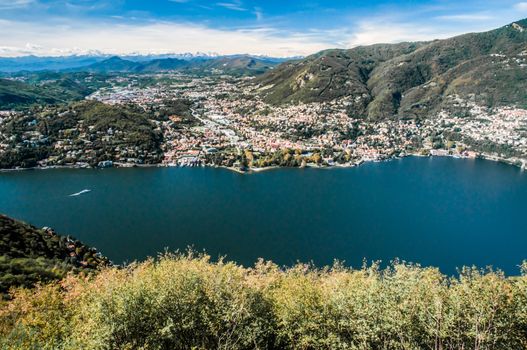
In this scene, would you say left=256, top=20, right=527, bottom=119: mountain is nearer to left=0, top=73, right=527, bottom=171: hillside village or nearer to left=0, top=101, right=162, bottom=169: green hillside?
left=0, top=73, right=527, bottom=171: hillside village

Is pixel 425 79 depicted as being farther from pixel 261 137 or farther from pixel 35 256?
pixel 35 256

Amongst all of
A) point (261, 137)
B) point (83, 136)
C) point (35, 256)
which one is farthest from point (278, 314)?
point (83, 136)

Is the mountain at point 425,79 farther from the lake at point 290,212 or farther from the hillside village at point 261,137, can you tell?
the lake at point 290,212

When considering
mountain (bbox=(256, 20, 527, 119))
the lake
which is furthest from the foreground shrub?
mountain (bbox=(256, 20, 527, 119))

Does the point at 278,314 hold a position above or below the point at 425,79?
below

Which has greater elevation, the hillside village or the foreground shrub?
the foreground shrub

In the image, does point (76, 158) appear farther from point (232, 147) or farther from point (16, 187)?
point (232, 147)

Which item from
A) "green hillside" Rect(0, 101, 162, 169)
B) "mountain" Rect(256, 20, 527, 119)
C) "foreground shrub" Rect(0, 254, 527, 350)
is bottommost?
"green hillside" Rect(0, 101, 162, 169)
